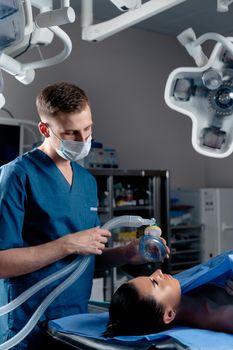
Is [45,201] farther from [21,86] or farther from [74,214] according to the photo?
[21,86]

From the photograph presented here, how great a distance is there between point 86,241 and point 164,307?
31 cm

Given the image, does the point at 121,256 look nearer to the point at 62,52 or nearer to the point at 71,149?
the point at 71,149

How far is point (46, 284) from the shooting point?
1381mm

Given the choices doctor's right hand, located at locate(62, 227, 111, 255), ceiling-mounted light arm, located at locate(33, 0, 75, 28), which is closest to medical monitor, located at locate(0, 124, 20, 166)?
doctor's right hand, located at locate(62, 227, 111, 255)

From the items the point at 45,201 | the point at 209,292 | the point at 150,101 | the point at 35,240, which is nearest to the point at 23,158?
the point at 45,201

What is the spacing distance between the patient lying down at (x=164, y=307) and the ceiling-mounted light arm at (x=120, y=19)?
31.1 inches

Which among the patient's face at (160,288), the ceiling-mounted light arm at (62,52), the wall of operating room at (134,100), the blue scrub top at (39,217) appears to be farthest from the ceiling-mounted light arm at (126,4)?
the wall of operating room at (134,100)

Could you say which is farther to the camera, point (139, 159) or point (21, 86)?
point (139, 159)

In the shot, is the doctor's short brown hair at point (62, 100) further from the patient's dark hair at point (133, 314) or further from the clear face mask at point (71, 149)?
the patient's dark hair at point (133, 314)

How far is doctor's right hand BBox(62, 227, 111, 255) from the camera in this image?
52.2 inches

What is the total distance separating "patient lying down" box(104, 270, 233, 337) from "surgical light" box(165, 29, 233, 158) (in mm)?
463

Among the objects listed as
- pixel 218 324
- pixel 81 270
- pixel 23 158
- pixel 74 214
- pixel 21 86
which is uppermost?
pixel 21 86

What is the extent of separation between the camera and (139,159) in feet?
13.6

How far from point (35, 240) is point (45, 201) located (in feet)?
0.41
